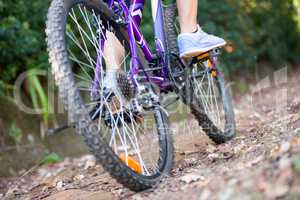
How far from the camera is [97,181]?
3107 millimetres

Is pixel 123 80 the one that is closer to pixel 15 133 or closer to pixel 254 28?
pixel 15 133

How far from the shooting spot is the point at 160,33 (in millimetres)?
3074

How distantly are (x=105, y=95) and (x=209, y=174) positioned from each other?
579 millimetres

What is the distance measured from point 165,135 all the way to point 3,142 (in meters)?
1.95

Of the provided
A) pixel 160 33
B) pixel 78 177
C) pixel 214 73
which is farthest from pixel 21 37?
pixel 160 33

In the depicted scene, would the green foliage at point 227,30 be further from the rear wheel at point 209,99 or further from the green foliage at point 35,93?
the rear wheel at point 209,99

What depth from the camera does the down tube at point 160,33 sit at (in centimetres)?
301

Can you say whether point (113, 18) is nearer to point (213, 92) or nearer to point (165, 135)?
point (165, 135)

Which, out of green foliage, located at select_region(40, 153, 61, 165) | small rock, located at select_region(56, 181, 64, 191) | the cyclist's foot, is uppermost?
the cyclist's foot

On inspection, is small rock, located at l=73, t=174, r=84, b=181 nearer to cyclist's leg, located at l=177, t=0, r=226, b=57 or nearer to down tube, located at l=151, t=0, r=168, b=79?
down tube, located at l=151, t=0, r=168, b=79

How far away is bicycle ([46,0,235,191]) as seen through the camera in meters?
2.26

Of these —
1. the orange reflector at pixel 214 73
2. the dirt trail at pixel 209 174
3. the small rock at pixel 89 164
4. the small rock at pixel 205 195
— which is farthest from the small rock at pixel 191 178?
the small rock at pixel 89 164

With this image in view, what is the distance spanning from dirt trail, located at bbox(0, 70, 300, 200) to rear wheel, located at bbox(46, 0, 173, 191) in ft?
0.50

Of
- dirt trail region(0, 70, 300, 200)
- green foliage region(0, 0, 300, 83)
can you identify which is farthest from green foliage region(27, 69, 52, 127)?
dirt trail region(0, 70, 300, 200)
